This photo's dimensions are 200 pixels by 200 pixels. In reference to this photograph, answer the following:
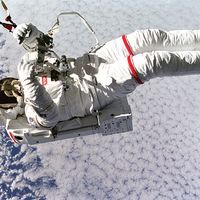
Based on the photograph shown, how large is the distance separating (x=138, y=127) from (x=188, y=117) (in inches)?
26.1

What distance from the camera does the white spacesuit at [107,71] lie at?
2.73 m

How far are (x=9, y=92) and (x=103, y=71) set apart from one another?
75cm

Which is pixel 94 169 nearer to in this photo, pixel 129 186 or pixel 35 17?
pixel 129 186

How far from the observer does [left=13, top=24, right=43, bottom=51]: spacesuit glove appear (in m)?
2.78

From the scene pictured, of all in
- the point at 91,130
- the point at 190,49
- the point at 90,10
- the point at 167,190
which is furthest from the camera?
the point at 90,10

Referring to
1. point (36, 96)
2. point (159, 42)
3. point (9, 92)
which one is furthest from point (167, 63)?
point (9, 92)

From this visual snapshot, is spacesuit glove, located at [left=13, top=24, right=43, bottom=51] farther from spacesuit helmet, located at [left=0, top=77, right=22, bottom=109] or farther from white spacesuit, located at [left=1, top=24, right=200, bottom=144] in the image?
spacesuit helmet, located at [left=0, top=77, right=22, bottom=109]

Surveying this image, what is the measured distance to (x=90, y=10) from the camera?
18.6 ft

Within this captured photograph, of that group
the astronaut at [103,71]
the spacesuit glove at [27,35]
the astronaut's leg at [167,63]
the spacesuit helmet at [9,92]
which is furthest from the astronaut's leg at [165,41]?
the spacesuit helmet at [9,92]

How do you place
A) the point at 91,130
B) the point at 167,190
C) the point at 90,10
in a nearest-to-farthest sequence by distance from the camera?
the point at 91,130 → the point at 167,190 → the point at 90,10

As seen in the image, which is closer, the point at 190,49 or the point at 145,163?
the point at 190,49

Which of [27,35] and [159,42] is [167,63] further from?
[27,35]

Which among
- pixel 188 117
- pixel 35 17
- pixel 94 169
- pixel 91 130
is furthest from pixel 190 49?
pixel 35 17

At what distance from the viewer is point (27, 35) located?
279cm
